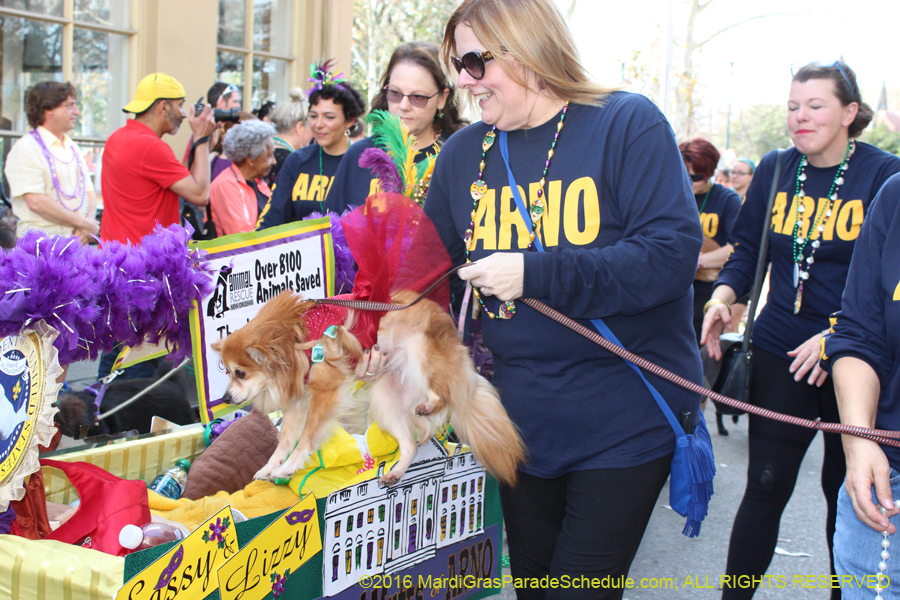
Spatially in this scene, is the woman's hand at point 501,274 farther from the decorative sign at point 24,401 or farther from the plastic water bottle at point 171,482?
the plastic water bottle at point 171,482

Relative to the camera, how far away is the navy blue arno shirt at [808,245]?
2670mm

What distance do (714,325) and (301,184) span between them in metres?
2.21

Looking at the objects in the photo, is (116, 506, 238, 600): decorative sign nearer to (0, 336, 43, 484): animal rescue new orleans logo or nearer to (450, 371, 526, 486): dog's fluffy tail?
(0, 336, 43, 484): animal rescue new orleans logo

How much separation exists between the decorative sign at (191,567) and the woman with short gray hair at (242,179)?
3.71 m

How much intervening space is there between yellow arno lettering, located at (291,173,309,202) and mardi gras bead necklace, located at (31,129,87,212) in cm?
267

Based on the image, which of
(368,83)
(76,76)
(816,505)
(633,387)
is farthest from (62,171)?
(368,83)

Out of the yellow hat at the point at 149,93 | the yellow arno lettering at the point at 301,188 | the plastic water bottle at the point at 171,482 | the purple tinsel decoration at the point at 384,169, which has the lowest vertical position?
the plastic water bottle at the point at 171,482

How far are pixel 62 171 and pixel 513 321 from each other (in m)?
4.99

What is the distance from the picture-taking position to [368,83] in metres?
24.2

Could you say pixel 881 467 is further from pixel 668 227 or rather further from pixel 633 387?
pixel 668 227

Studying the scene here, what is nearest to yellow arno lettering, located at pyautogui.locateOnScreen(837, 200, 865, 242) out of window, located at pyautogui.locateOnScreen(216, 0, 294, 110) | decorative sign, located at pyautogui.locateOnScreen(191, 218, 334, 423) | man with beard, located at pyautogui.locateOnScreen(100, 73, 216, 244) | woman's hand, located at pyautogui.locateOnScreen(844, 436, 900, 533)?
woman's hand, located at pyautogui.locateOnScreen(844, 436, 900, 533)

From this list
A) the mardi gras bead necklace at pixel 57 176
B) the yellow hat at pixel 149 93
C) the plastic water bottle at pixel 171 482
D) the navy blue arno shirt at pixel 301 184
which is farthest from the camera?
the mardi gras bead necklace at pixel 57 176

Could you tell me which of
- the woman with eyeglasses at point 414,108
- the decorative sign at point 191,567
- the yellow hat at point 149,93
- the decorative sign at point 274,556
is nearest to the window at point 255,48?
the yellow hat at point 149,93

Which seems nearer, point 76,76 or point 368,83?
point 76,76
